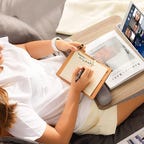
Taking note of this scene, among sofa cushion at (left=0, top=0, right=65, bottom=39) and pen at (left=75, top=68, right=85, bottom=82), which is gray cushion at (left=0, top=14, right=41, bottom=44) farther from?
pen at (left=75, top=68, right=85, bottom=82)

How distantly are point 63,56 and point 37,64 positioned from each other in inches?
4.7

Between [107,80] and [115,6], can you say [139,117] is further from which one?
[115,6]

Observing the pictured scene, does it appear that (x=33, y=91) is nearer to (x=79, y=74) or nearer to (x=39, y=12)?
(x=79, y=74)

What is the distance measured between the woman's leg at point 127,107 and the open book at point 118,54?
5.1 inches

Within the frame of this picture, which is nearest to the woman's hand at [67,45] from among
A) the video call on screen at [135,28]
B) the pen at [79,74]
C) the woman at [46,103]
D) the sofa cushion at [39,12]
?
the woman at [46,103]

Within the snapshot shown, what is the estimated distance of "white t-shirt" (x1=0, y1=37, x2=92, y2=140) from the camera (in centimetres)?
125

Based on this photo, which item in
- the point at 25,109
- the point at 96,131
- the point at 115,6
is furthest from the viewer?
the point at 115,6

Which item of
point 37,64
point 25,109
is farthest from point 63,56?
point 25,109

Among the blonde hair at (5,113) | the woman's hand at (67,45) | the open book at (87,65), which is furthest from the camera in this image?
the woman's hand at (67,45)

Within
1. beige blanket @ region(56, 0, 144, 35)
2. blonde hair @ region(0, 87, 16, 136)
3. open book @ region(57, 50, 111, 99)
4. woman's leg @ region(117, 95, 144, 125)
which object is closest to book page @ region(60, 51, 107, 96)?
open book @ region(57, 50, 111, 99)

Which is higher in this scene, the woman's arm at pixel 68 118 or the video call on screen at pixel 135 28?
the video call on screen at pixel 135 28

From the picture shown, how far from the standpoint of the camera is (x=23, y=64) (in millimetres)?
1443

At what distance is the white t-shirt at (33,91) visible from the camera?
49.1 inches

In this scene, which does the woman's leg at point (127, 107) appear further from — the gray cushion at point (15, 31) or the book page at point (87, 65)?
the gray cushion at point (15, 31)
